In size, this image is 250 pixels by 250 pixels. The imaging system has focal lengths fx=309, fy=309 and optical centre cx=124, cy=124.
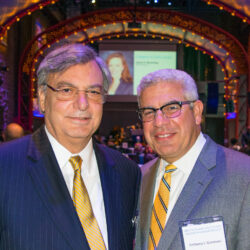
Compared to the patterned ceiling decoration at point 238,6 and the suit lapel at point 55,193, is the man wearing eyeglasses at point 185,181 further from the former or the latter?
the patterned ceiling decoration at point 238,6

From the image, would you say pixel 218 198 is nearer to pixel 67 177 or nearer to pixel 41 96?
pixel 67 177

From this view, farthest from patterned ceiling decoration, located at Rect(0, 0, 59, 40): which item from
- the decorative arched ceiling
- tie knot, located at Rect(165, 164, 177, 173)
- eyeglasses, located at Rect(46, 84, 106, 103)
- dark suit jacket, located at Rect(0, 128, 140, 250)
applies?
tie knot, located at Rect(165, 164, 177, 173)

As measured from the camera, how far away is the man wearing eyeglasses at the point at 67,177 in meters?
1.56

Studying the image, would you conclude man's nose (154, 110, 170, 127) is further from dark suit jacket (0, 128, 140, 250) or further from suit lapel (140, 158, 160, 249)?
dark suit jacket (0, 128, 140, 250)

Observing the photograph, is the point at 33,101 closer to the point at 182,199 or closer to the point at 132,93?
the point at 132,93

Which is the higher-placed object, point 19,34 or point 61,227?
point 19,34

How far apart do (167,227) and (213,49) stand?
36.8 ft

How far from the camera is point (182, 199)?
177cm

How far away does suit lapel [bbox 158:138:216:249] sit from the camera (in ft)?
5.62

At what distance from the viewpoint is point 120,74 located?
15258mm

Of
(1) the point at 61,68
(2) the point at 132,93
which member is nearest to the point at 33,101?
(2) the point at 132,93

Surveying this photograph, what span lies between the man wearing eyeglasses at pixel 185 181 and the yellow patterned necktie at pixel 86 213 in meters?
0.35

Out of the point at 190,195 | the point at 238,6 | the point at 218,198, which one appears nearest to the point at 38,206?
the point at 190,195

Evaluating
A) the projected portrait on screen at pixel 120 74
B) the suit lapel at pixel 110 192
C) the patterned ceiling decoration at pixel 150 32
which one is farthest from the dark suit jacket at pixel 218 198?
the projected portrait on screen at pixel 120 74
